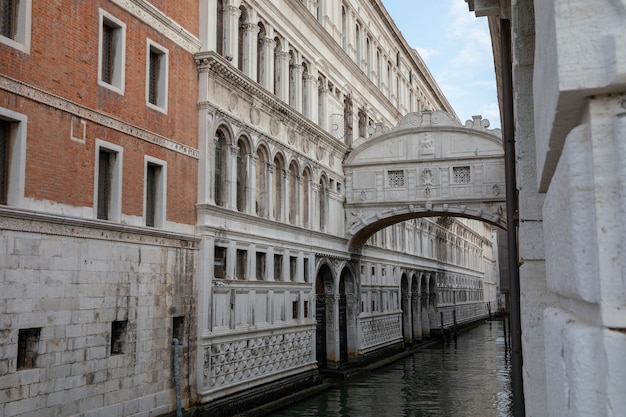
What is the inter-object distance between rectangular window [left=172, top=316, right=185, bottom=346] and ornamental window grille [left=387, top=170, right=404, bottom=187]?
1091 cm

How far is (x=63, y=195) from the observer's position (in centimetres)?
1041

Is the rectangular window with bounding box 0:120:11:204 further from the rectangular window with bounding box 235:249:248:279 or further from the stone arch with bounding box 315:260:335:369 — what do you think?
the stone arch with bounding box 315:260:335:369

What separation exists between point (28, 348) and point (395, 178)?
15023 millimetres

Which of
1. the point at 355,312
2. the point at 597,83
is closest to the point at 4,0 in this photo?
the point at 597,83

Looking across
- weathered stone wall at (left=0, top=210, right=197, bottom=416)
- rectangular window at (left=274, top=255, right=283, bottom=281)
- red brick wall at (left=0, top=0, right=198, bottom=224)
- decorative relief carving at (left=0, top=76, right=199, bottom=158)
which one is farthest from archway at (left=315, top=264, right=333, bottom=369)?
decorative relief carving at (left=0, top=76, right=199, bottom=158)

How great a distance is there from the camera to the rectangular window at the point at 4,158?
31.2ft

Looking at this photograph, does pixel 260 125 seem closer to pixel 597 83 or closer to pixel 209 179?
pixel 209 179

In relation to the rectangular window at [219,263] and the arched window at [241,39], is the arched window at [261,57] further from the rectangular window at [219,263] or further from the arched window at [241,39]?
the rectangular window at [219,263]

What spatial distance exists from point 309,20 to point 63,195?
40.7 ft

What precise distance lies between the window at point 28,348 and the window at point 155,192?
365 centimetres

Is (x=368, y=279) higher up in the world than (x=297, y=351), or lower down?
higher up

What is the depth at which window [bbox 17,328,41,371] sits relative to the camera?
9.67 metres

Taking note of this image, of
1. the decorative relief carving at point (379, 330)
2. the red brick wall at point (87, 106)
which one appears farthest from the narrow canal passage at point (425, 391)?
the red brick wall at point (87, 106)

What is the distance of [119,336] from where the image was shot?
11.8 metres
